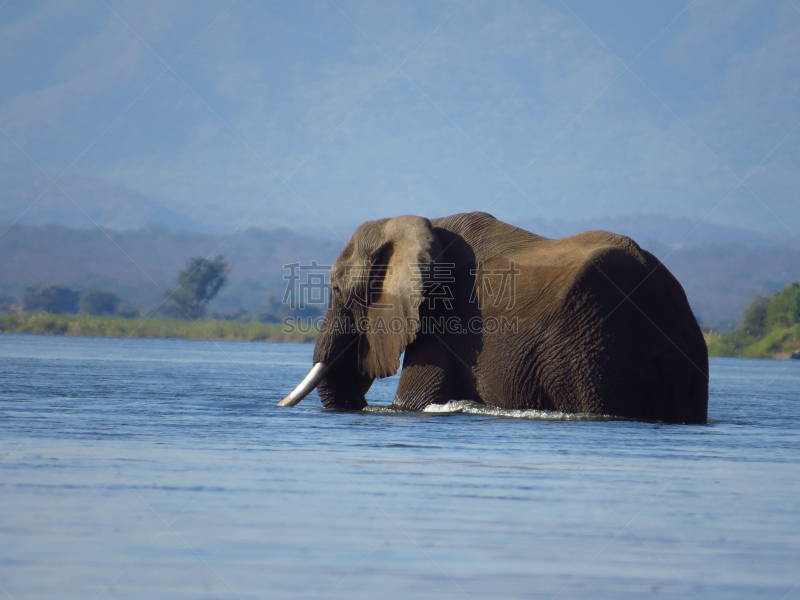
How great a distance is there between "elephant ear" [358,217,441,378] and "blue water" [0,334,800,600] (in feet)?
4.04

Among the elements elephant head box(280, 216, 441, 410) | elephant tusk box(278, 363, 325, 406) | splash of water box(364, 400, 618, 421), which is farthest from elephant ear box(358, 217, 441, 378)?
splash of water box(364, 400, 618, 421)

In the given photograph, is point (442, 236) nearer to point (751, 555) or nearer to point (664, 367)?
point (664, 367)

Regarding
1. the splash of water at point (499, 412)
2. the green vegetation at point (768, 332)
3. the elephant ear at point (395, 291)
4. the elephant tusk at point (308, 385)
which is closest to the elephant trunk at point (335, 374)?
the elephant tusk at point (308, 385)

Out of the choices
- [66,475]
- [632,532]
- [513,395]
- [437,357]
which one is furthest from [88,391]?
[632,532]

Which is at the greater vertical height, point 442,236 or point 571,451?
point 442,236

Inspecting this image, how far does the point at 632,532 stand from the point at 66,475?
13.4ft

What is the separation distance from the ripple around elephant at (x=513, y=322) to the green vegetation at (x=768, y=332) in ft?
224

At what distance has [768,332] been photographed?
83.8 metres

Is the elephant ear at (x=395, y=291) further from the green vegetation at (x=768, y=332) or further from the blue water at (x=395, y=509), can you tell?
the green vegetation at (x=768, y=332)

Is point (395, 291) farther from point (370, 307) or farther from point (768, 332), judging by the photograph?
point (768, 332)

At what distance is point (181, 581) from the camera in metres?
4.82

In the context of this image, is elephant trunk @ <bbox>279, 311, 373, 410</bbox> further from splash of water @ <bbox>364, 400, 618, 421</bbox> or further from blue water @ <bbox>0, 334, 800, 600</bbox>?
blue water @ <bbox>0, 334, 800, 600</bbox>

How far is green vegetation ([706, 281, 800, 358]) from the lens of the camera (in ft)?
256

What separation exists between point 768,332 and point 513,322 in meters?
77.4
